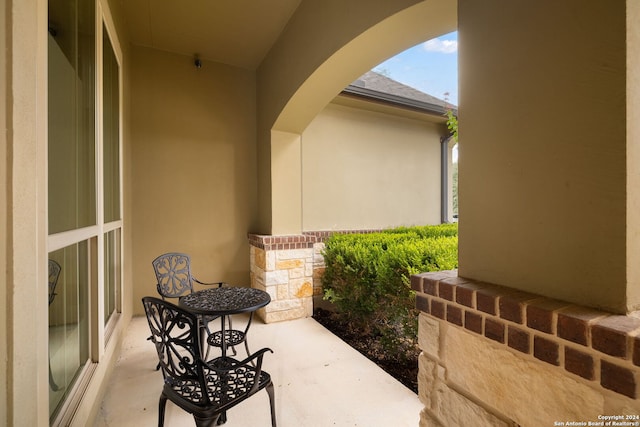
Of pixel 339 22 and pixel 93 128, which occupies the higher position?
pixel 339 22

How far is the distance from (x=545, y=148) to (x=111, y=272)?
308cm

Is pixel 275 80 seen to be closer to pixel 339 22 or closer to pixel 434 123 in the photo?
pixel 339 22

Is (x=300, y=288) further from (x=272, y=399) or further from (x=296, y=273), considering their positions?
(x=272, y=399)

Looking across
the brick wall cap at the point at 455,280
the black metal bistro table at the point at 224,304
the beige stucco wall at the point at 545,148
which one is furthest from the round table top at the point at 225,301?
the beige stucco wall at the point at 545,148

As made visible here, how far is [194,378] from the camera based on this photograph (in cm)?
142

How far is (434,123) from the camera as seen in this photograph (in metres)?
5.62

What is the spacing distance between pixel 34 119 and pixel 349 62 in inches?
81.7

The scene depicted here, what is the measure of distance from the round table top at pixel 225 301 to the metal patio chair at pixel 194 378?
0.46 meters

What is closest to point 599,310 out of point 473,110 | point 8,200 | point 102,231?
point 473,110

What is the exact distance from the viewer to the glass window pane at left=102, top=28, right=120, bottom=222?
229cm

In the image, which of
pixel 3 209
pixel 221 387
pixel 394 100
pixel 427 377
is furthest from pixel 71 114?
pixel 394 100

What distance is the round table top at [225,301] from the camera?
203 centimetres

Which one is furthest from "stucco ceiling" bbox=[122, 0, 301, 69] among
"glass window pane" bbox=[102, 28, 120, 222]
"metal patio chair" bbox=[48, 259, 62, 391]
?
"metal patio chair" bbox=[48, 259, 62, 391]

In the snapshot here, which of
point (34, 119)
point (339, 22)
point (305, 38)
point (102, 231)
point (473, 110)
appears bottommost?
point (102, 231)
